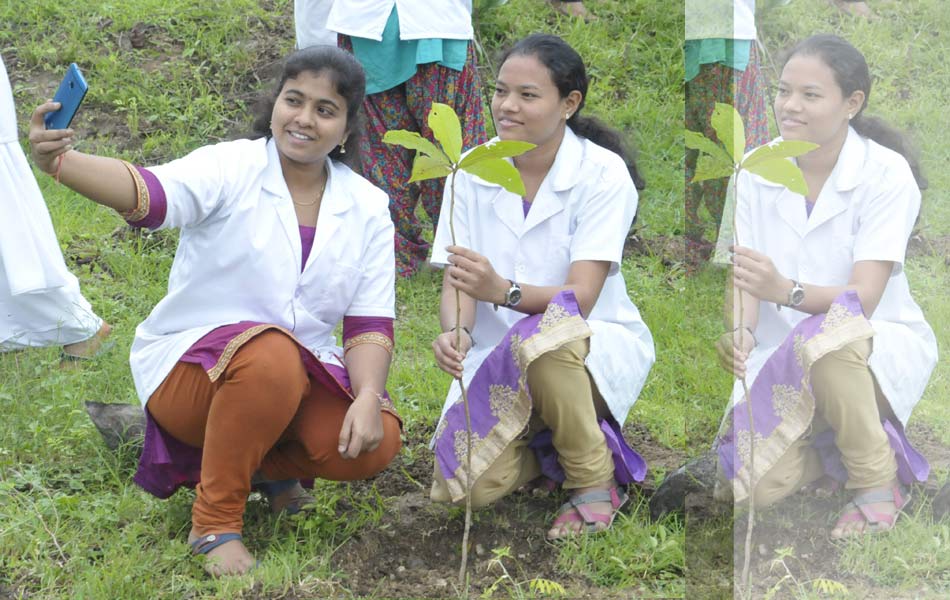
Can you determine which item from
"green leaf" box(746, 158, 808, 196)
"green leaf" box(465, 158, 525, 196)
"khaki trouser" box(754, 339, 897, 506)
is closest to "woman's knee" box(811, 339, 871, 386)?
"khaki trouser" box(754, 339, 897, 506)

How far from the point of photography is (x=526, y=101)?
2.79 m

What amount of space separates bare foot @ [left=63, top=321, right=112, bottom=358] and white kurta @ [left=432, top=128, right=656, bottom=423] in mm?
1439

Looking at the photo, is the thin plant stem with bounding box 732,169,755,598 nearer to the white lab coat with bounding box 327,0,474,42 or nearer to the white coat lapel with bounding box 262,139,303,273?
the white coat lapel with bounding box 262,139,303,273

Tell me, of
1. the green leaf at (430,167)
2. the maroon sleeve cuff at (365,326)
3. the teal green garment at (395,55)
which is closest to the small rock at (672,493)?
the maroon sleeve cuff at (365,326)

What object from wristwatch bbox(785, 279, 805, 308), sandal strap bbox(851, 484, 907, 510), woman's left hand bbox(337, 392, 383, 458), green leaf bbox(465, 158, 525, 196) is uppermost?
green leaf bbox(465, 158, 525, 196)

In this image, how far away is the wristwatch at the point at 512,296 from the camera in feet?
8.28

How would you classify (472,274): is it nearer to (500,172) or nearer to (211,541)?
(500,172)

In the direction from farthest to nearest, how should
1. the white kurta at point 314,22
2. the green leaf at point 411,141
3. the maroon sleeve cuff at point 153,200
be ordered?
the white kurta at point 314,22 → the maroon sleeve cuff at point 153,200 → the green leaf at point 411,141

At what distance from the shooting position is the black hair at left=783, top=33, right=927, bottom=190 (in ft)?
5.30

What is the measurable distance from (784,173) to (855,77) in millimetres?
159

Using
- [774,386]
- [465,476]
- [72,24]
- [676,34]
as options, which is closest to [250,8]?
[72,24]

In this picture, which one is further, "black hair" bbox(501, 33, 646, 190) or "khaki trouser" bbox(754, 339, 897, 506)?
"black hair" bbox(501, 33, 646, 190)

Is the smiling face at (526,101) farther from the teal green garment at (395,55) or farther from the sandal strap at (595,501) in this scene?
the teal green garment at (395,55)

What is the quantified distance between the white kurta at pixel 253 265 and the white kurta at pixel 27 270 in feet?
3.83
